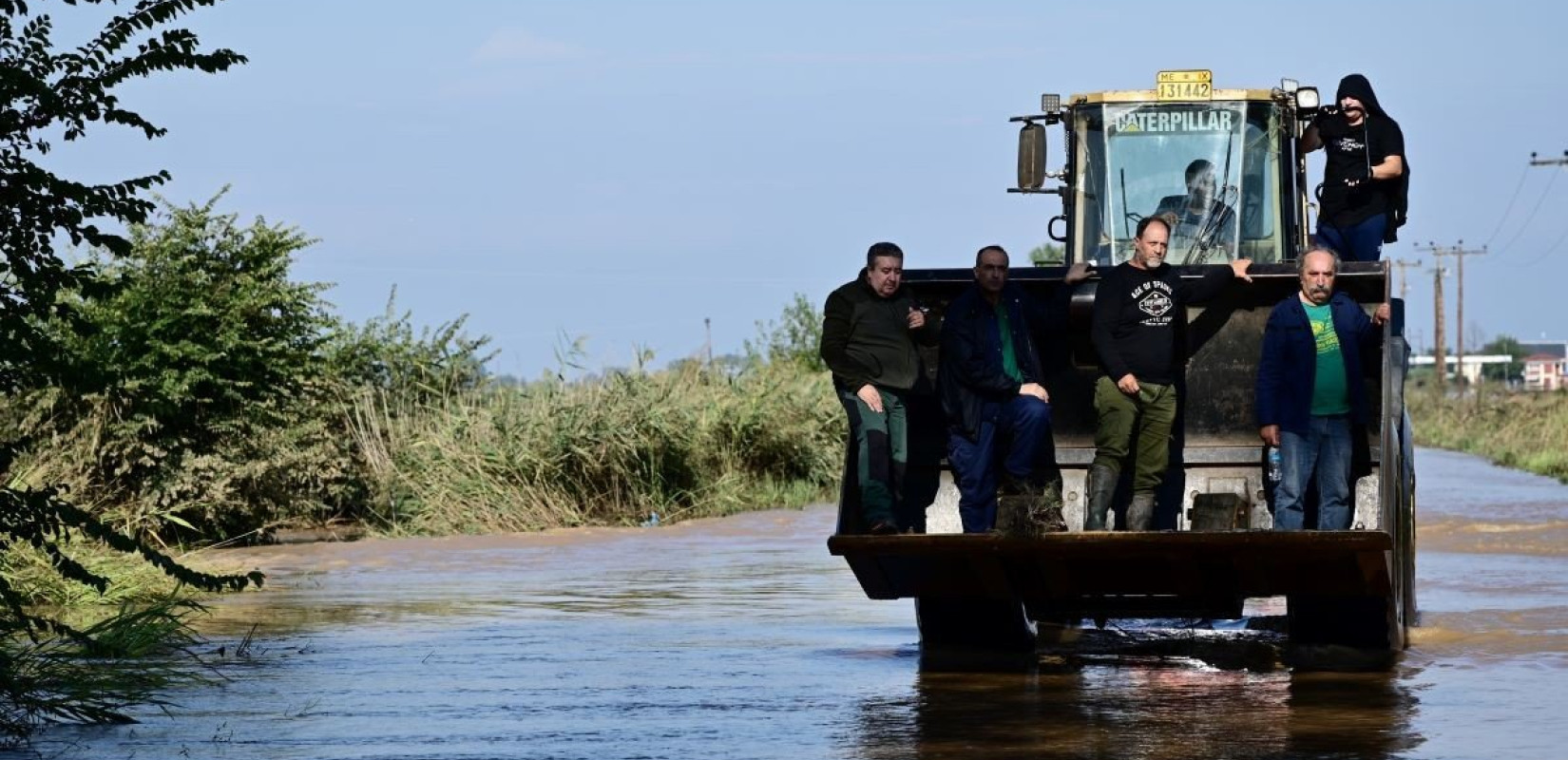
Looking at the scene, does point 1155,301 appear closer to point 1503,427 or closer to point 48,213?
point 48,213

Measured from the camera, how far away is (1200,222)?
595 inches

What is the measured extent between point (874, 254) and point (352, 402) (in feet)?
45.0

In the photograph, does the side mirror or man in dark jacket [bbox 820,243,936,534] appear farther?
the side mirror

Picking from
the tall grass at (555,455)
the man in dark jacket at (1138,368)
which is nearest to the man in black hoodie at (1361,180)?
the man in dark jacket at (1138,368)

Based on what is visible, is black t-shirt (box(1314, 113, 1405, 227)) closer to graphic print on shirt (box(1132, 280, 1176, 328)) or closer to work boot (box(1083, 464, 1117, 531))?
graphic print on shirt (box(1132, 280, 1176, 328))

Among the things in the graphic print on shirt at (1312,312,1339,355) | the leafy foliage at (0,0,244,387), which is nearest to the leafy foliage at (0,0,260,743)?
the leafy foliage at (0,0,244,387)

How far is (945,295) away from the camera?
12281 millimetres

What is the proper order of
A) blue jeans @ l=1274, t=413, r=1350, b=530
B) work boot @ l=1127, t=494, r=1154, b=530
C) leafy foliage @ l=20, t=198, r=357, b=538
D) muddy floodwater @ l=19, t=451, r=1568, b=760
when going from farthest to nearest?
leafy foliage @ l=20, t=198, r=357, b=538 < work boot @ l=1127, t=494, r=1154, b=530 < blue jeans @ l=1274, t=413, r=1350, b=530 < muddy floodwater @ l=19, t=451, r=1568, b=760

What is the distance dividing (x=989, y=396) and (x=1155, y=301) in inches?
37.2

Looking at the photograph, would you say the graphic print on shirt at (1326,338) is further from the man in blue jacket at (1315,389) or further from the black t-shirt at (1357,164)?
the black t-shirt at (1357,164)

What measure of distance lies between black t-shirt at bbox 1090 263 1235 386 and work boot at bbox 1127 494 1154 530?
22.9 inches

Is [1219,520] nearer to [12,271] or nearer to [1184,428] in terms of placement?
[1184,428]

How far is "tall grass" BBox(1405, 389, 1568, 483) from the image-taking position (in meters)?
42.2

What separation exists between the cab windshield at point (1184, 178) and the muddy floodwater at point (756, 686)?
2704 millimetres
